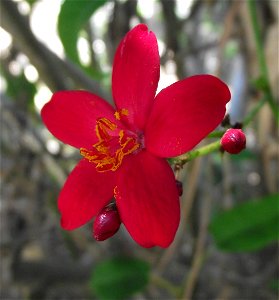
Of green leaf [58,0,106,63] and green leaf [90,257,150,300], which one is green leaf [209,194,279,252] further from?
green leaf [58,0,106,63]

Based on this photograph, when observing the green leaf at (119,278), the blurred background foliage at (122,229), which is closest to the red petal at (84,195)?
the blurred background foliage at (122,229)

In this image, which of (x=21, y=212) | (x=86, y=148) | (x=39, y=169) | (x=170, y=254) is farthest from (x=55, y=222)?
(x=86, y=148)

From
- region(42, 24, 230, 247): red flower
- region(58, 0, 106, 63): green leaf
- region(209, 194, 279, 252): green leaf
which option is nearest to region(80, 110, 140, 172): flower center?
region(42, 24, 230, 247): red flower

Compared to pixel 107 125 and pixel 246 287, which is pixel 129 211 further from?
pixel 246 287

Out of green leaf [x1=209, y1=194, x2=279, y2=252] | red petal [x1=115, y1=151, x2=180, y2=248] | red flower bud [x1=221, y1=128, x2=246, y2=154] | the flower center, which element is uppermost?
red flower bud [x1=221, y1=128, x2=246, y2=154]

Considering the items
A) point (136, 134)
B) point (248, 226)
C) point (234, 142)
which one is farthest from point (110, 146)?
point (248, 226)

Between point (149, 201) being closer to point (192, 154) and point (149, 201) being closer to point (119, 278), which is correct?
point (192, 154)
